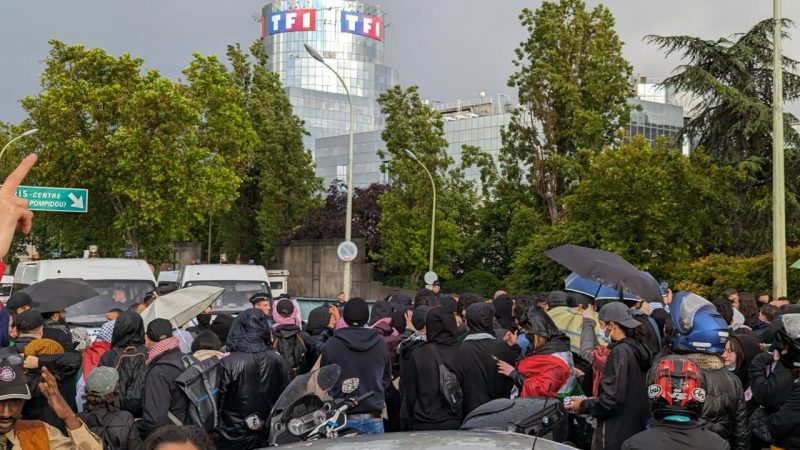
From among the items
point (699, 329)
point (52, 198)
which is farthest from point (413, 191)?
point (699, 329)

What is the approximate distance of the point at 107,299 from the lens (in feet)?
49.8

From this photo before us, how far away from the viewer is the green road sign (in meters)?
30.6

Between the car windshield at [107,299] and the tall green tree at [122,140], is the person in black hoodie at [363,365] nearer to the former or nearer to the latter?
the car windshield at [107,299]

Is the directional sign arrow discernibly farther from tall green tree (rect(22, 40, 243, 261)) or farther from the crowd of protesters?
the crowd of protesters

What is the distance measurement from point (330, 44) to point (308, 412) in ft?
523

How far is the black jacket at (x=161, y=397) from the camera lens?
6105mm

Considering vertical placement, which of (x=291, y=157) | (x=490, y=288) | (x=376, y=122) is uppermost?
(x=376, y=122)

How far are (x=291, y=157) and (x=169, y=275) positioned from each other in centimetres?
2711

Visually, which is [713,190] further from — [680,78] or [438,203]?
[438,203]

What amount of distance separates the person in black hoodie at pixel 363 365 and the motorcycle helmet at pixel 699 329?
2455 millimetres

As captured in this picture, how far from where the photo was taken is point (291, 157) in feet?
173

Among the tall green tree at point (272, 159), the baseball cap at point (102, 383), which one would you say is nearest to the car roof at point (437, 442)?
the baseball cap at point (102, 383)

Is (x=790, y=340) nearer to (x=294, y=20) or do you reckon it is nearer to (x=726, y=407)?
(x=726, y=407)

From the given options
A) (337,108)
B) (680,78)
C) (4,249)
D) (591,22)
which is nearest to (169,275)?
(680,78)
